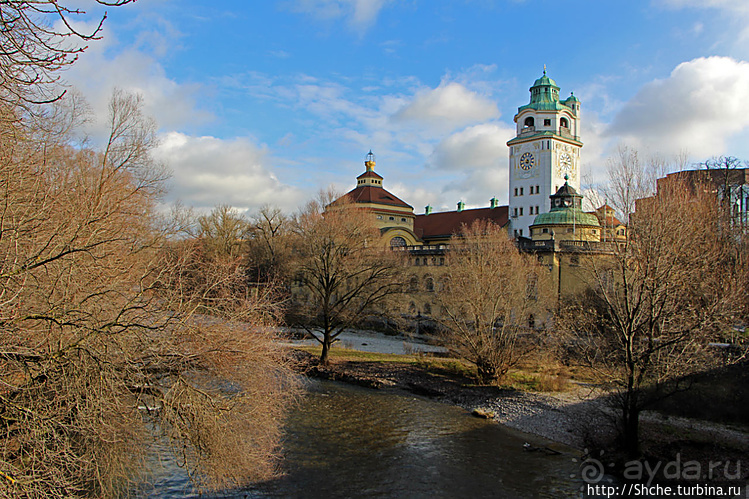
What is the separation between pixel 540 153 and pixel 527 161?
1.76 m

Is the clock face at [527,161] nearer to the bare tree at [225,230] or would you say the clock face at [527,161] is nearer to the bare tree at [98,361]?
the bare tree at [225,230]

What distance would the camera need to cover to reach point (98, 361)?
720cm

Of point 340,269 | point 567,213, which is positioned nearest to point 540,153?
point 567,213

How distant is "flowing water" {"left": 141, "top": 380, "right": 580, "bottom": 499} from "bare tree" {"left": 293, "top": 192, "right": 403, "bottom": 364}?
8.69m

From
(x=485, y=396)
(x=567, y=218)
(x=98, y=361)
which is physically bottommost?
(x=485, y=396)

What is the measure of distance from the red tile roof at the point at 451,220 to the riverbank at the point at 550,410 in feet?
106

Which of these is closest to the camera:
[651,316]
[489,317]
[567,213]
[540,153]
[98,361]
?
[98,361]

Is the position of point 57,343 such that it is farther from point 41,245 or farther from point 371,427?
point 371,427

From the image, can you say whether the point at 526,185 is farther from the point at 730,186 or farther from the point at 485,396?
the point at 485,396

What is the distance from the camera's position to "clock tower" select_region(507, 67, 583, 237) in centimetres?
5766

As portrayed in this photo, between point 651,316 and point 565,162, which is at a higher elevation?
point 565,162

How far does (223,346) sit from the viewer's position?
8.73 meters
